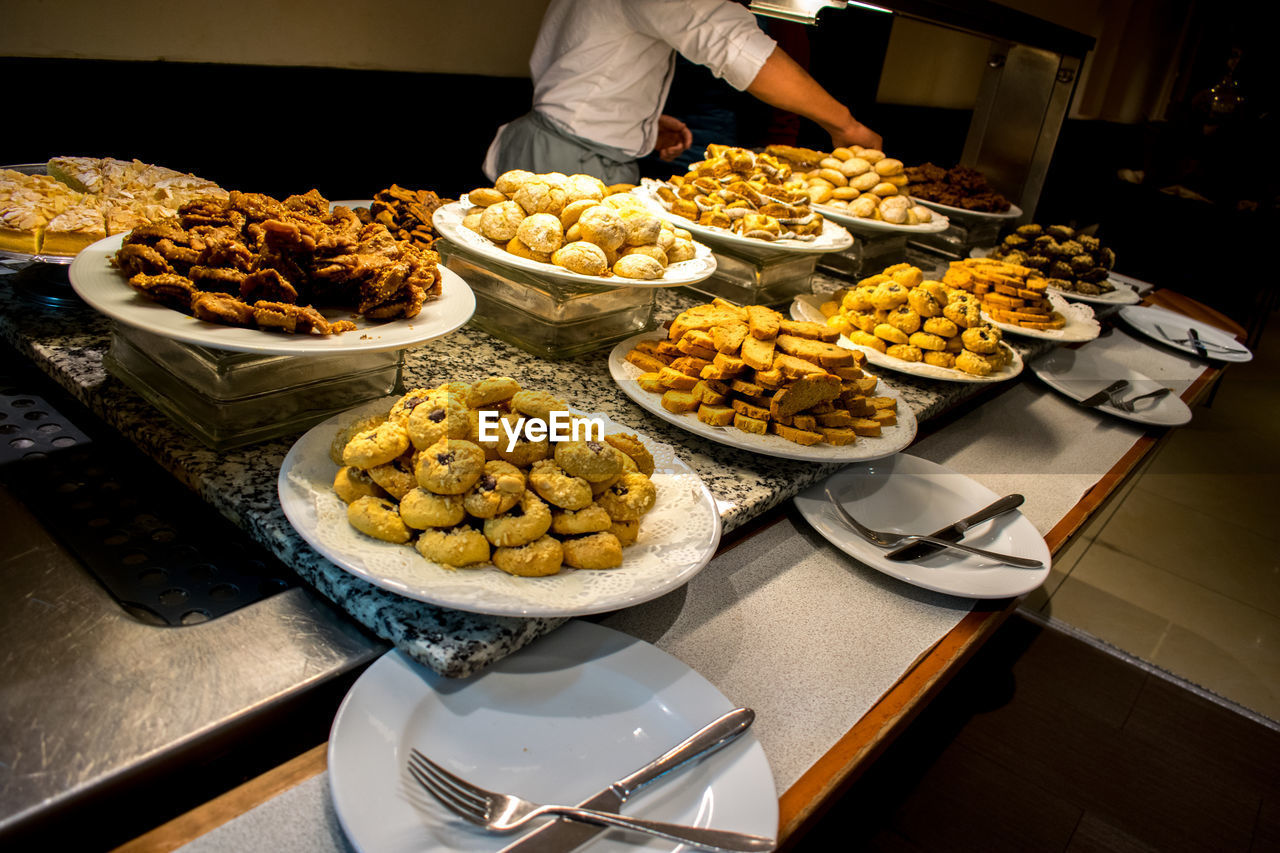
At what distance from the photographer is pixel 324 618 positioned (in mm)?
846

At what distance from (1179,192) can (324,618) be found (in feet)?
5.15

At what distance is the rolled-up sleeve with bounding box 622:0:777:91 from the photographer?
226cm

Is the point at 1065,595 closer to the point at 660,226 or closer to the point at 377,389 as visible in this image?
the point at 660,226

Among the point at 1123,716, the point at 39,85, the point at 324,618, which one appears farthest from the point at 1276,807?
the point at 39,85

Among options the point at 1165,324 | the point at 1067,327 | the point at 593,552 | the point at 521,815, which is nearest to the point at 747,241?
the point at 1067,327

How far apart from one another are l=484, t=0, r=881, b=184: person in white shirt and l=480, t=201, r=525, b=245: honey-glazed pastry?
123 cm

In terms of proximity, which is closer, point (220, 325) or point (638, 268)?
point (220, 325)

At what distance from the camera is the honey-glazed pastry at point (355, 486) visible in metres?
0.85

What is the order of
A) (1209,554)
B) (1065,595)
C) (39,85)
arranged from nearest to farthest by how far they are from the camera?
1. (1209,554)
2. (39,85)
3. (1065,595)

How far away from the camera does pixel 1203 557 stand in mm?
1692

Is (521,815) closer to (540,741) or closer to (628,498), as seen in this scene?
(540,741)

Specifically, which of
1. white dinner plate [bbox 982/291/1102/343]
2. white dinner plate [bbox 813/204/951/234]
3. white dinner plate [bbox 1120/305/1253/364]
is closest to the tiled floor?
white dinner plate [bbox 982/291/1102/343]

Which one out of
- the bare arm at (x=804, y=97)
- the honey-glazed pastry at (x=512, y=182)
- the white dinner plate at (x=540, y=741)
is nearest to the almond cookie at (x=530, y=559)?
the white dinner plate at (x=540, y=741)

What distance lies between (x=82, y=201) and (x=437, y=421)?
0.81 meters
